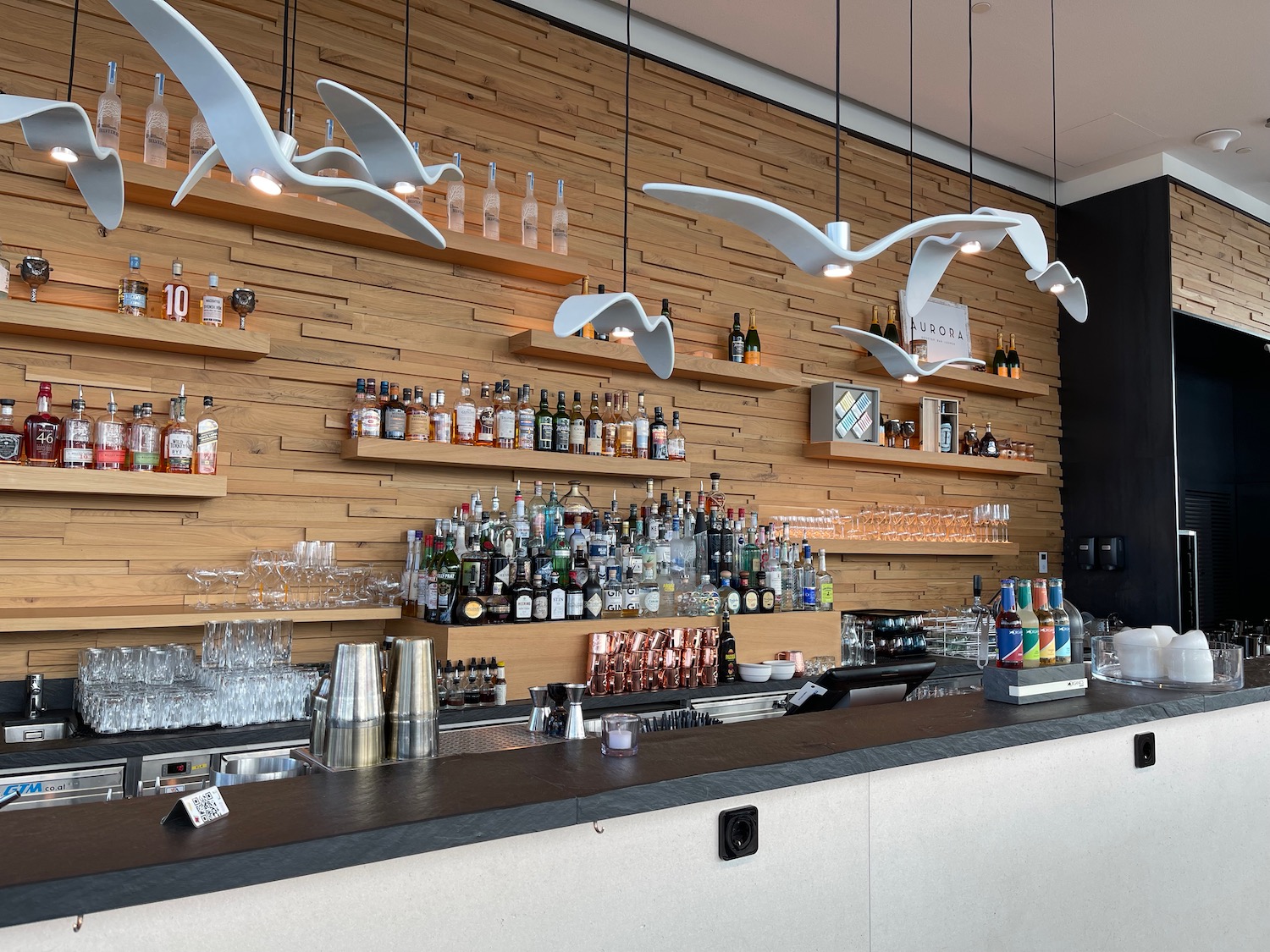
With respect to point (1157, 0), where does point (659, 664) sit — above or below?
below

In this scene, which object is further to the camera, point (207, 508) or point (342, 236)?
point (342, 236)

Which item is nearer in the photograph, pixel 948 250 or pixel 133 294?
pixel 948 250

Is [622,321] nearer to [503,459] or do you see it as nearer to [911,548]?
[503,459]

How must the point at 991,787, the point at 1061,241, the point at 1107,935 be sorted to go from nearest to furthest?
1. the point at 991,787
2. the point at 1107,935
3. the point at 1061,241

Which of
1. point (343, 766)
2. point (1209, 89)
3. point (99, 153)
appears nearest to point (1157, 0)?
point (1209, 89)

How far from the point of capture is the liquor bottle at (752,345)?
482 centimetres

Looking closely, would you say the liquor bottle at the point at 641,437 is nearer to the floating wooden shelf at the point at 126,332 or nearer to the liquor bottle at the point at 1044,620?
the floating wooden shelf at the point at 126,332

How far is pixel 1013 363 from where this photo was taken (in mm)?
6051

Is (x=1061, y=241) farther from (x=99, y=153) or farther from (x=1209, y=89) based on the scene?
(x=99, y=153)

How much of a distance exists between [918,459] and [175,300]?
3.74 m

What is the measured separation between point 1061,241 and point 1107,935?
16.6 ft

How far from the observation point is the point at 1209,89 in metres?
5.15

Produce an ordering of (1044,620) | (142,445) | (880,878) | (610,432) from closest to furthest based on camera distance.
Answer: (880,878)
(1044,620)
(142,445)
(610,432)

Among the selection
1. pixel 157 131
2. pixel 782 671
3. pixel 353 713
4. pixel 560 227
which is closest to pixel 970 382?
pixel 782 671
